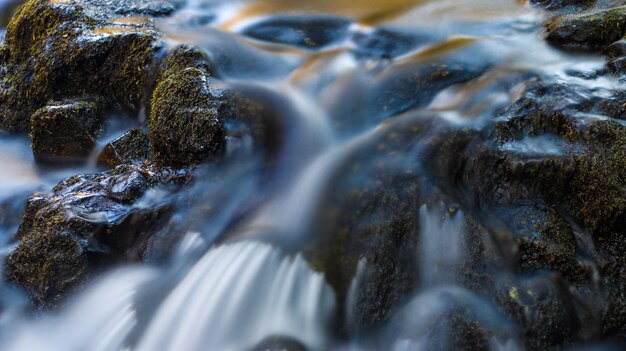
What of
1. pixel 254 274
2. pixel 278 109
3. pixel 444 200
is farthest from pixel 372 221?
pixel 278 109

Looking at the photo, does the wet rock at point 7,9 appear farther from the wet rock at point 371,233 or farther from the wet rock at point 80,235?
A: the wet rock at point 371,233

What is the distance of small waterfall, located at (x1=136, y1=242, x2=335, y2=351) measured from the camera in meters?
3.47

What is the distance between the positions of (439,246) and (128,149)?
9.10 ft

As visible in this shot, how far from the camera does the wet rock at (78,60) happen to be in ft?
17.0

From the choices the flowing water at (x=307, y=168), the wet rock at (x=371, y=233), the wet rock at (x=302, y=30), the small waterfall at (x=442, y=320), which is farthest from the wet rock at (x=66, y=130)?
the small waterfall at (x=442, y=320)

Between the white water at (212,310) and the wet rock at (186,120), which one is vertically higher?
the wet rock at (186,120)

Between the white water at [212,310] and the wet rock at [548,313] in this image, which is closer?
the wet rock at [548,313]

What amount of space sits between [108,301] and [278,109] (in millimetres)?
2050

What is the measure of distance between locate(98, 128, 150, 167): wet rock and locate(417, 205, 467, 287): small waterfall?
2.41 meters

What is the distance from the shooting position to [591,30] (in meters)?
5.03

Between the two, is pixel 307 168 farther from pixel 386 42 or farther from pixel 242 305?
pixel 386 42

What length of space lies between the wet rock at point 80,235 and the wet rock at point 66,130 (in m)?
0.98

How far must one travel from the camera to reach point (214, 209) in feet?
13.3

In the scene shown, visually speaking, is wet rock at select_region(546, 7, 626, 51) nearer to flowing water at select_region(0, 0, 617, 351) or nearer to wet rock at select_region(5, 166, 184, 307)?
flowing water at select_region(0, 0, 617, 351)
